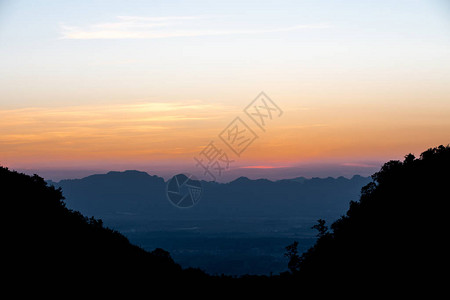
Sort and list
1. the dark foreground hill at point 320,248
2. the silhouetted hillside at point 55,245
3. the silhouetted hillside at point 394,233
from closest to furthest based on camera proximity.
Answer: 1. the silhouetted hillside at point 55,245
2. the dark foreground hill at point 320,248
3. the silhouetted hillside at point 394,233

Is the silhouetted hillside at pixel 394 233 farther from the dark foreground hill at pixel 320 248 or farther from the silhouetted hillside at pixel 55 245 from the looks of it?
the silhouetted hillside at pixel 55 245

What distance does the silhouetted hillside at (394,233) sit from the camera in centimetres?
4619

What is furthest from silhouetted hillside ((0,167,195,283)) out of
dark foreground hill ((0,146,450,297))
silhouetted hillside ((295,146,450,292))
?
silhouetted hillside ((295,146,450,292))

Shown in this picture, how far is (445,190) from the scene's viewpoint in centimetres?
5644

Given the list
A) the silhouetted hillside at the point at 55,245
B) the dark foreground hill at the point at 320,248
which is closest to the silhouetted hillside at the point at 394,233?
the dark foreground hill at the point at 320,248

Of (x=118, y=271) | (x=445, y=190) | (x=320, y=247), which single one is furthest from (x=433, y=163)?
(x=118, y=271)

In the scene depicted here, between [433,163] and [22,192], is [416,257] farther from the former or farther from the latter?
[22,192]

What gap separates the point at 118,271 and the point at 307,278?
2127cm

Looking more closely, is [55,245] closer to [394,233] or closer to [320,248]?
[394,233]

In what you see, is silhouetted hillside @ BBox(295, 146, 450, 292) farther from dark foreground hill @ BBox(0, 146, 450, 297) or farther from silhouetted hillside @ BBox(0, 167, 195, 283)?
silhouetted hillside @ BBox(0, 167, 195, 283)

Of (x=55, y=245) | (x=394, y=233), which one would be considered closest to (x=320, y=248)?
(x=394, y=233)

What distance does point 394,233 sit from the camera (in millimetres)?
53688

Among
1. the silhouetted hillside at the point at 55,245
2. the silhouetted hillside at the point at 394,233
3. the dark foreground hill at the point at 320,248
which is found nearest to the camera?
the silhouetted hillside at the point at 55,245

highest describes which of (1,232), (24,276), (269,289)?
(1,232)
